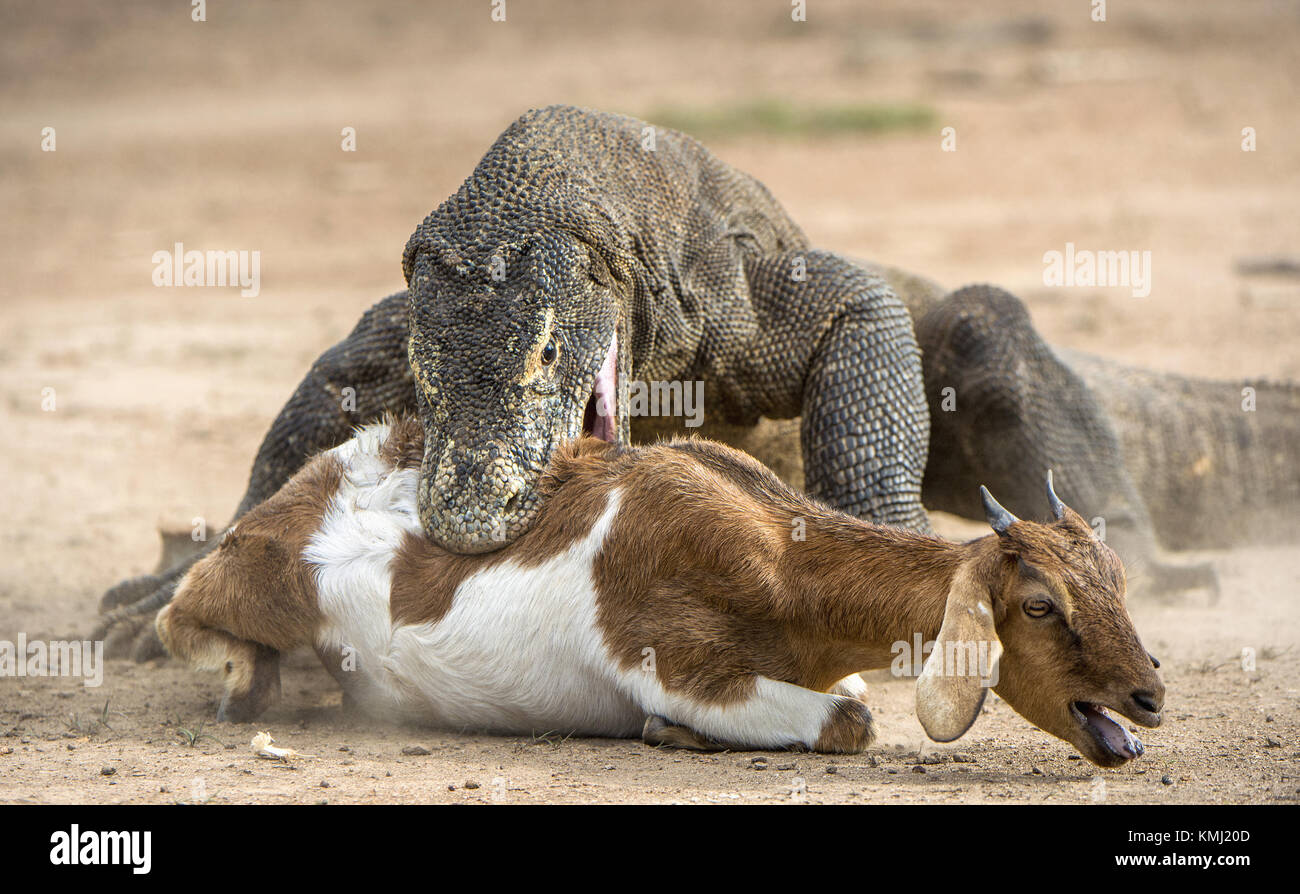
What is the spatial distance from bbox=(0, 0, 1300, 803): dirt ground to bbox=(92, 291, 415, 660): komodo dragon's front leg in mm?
344

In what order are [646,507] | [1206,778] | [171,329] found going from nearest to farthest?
[1206,778]
[646,507]
[171,329]

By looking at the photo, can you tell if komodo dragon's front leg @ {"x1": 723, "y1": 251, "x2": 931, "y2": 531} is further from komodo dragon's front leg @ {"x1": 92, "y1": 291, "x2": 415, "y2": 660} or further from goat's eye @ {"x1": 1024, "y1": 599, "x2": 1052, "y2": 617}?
goat's eye @ {"x1": 1024, "y1": 599, "x2": 1052, "y2": 617}

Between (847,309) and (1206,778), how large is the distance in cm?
258

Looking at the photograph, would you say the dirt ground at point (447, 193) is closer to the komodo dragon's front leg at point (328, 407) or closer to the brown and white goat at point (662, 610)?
the brown and white goat at point (662, 610)

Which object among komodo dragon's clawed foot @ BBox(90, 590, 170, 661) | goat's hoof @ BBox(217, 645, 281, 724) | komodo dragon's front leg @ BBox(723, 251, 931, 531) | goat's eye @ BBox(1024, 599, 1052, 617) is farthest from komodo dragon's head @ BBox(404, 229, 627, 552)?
komodo dragon's clawed foot @ BBox(90, 590, 170, 661)

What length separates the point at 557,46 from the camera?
2617 cm

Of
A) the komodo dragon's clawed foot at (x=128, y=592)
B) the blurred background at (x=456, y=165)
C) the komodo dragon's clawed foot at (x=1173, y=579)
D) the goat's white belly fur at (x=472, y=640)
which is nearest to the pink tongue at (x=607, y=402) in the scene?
the goat's white belly fur at (x=472, y=640)

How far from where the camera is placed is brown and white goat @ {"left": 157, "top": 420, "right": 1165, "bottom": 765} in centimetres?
418

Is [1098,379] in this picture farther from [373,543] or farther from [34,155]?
[34,155]

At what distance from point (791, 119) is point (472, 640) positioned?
16664 mm

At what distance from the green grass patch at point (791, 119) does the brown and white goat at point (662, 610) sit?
15236 millimetres

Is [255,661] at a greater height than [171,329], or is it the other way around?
[171,329]

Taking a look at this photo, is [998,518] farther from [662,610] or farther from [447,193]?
[447,193]

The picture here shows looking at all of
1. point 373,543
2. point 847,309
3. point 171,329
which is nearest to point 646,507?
point 373,543
